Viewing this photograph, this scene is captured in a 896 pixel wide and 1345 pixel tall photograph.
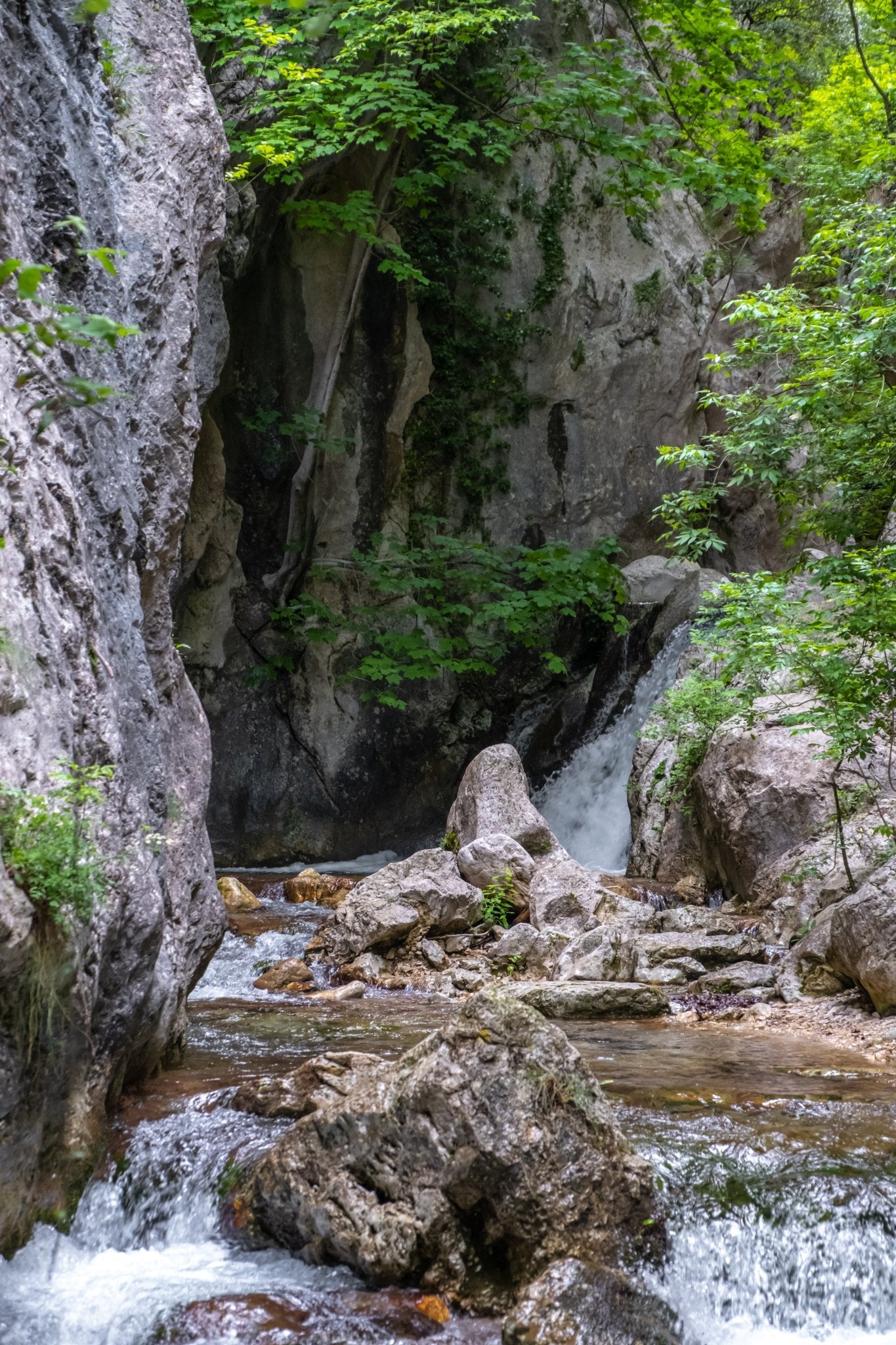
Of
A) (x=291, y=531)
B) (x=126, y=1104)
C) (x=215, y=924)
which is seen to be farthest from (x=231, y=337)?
(x=126, y=1104)

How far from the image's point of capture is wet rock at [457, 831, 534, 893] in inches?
389

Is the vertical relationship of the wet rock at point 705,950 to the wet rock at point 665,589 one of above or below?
below

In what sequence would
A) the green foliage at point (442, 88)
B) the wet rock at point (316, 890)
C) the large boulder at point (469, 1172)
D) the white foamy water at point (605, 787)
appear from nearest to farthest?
the large boulder at point (469, 1172), the green foliage at point (442, 88), the wet rock at point (316, 890), the white foamy water at point (605, 787)

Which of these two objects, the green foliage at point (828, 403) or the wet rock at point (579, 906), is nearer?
the green foliage at point (828, 403)

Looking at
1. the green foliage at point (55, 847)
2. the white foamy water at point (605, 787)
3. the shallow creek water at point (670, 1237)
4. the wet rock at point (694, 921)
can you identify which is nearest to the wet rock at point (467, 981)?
the wet rock at point (694, 921)

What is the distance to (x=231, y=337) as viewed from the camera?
14.8 metres

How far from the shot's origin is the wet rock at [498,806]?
1094 centimetres

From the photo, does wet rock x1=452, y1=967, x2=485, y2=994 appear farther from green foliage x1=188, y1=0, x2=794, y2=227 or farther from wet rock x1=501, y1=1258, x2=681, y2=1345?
green foliage x1=188, y1=0, x2=794, y2=227

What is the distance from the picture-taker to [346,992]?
7.82m

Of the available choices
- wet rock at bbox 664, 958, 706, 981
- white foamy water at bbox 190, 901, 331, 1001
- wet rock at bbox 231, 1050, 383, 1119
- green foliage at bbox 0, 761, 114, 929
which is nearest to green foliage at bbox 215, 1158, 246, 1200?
wet rock at bbox 231, 1050, 383, 1119

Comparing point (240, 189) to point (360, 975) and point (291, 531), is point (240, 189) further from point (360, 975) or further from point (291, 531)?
point (360, 975)

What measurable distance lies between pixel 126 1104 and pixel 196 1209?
758 mm

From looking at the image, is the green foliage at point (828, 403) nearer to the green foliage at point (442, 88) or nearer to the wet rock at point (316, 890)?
the green foliage at point (442, 88)

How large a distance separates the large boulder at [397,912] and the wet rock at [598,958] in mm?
1420
